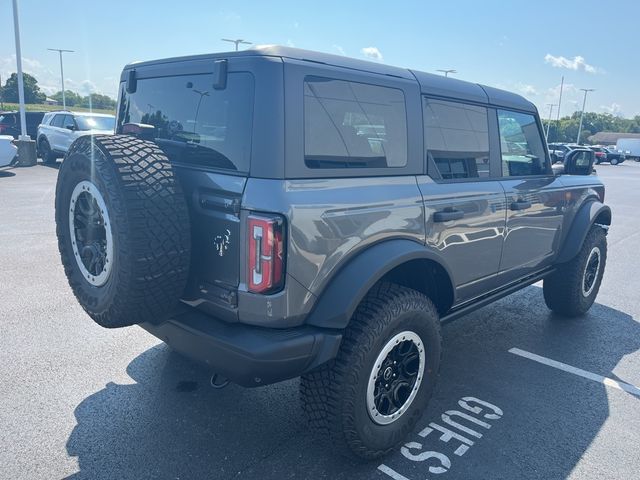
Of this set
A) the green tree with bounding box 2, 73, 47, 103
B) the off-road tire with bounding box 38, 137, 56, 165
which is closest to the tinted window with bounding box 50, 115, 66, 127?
the off-road tire with bounding box 38, 137, 56, 165

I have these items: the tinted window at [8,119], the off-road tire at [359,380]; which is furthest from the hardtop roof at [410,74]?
the tinted window at [8,119]

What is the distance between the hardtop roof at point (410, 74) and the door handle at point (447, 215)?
0.74 m

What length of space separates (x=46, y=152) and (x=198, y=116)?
1669 cm

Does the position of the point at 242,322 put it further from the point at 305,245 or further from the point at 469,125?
the point at 469,125

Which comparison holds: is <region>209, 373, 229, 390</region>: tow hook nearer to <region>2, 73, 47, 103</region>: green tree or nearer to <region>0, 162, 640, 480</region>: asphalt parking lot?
<region>0, 162, 640, 480</region>: asphalt parking lot

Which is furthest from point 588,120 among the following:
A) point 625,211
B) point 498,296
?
point 498,296

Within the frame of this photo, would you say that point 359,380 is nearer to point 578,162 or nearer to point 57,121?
point 578,162

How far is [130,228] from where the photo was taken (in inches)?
86.9

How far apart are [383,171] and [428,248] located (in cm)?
54

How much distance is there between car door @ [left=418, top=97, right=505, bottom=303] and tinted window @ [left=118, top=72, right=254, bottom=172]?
3.75 feet

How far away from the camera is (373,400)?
265cm

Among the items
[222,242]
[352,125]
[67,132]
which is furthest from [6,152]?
[352,125]

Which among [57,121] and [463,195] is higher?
[57,121]

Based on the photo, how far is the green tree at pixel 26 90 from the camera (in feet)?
180
